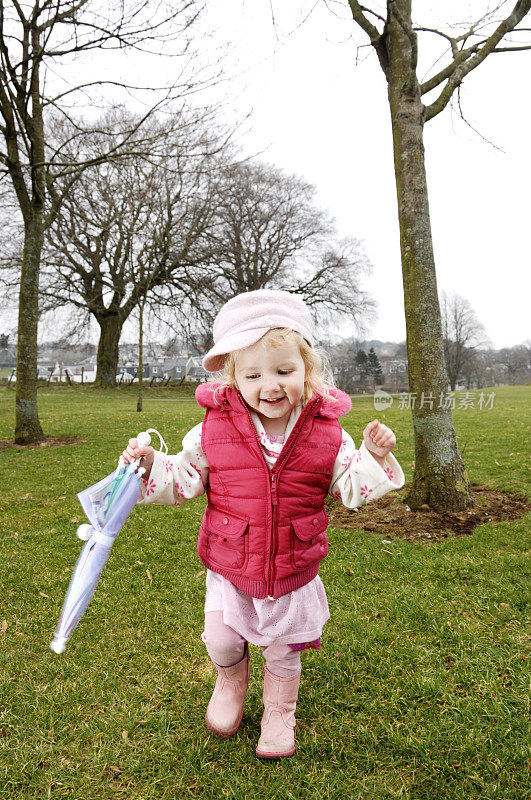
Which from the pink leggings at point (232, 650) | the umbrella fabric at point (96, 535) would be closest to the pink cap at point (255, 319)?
the umbrella fabric at point (96, 535)

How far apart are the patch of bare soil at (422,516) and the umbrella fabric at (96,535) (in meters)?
3.14

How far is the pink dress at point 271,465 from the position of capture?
6.58 feet

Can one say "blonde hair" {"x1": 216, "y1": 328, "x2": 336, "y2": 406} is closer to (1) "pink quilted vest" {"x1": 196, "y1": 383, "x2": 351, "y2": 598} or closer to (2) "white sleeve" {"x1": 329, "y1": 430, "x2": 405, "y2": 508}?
(1) "pink quilted vest" {"x1": 196, "y1": 383, "x2": 351, "y2": 598}

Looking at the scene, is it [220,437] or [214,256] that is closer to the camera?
[220,437]

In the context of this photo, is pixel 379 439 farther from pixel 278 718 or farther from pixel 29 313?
pixel 29 313

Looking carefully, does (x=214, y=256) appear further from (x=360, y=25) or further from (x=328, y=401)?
(x=328, y=401)

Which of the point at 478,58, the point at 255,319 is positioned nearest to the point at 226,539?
the point at 255,319

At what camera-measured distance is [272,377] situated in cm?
198

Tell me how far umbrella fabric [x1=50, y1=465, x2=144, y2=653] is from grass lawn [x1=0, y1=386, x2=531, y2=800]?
78 cm

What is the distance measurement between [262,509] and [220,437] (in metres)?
0.33

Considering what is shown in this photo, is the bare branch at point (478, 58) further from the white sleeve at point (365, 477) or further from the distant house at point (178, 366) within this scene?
the distant house at point (178, 366)

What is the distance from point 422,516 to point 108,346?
25853 mm

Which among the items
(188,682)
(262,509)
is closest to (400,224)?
(262,509)

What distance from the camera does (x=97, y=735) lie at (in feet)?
7.48
